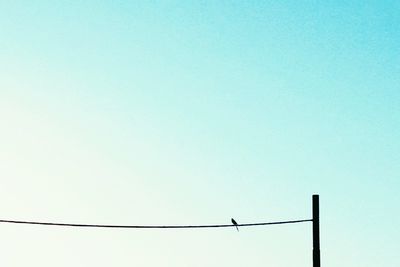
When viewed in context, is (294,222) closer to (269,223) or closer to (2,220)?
(269,223)

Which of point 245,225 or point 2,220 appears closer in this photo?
point 2,220

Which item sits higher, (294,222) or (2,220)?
(294,222)

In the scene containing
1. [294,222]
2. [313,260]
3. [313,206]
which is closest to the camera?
[313,260]

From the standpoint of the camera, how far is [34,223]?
56.0 ft

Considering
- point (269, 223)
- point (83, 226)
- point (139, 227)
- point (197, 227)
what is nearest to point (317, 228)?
point (269, 223)

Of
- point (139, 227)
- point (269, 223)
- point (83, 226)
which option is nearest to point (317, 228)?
point (269, 223)

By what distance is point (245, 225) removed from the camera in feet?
60.0

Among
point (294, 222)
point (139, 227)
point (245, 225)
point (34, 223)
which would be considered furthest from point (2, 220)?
point (294, 222)

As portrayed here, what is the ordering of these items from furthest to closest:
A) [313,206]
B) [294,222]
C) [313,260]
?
[294,222]
[313,206]
[313,260]

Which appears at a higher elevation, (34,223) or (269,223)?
(269,223)

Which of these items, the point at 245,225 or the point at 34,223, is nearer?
the point at 34,223

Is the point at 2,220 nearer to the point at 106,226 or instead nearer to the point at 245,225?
the point at 106,226

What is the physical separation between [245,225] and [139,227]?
141 inches

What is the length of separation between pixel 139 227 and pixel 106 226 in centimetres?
110
